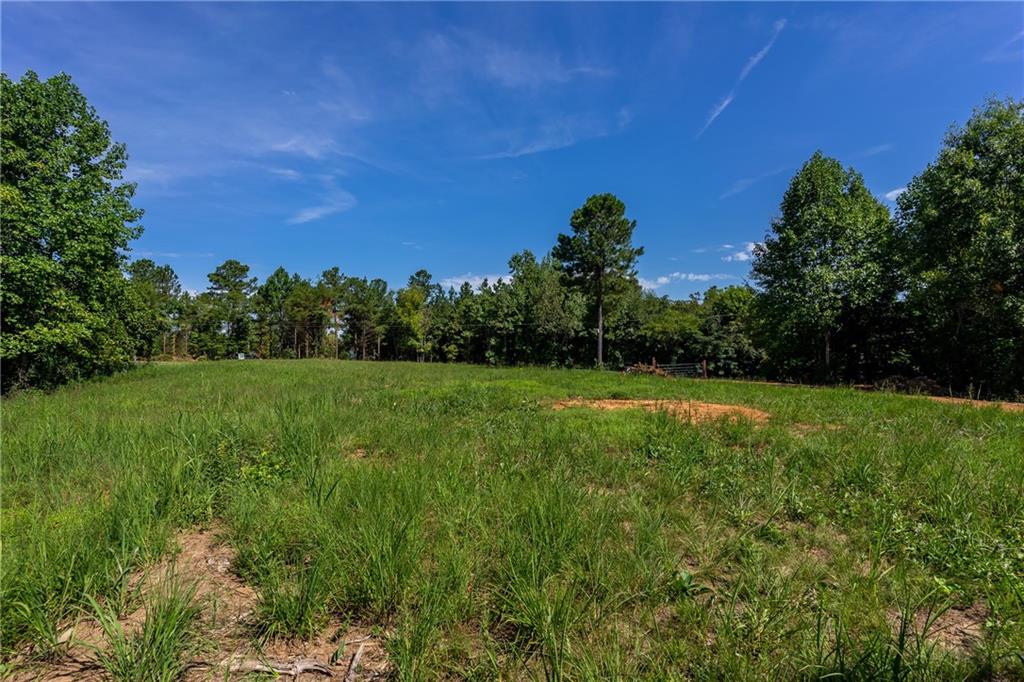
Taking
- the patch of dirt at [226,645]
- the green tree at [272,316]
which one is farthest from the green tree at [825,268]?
the green tree at [272,316]

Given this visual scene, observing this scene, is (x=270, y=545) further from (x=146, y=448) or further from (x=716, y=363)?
(x=716, y=363)

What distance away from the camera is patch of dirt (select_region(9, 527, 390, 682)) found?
6.38ft

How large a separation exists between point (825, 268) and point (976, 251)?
→ 5.92 m

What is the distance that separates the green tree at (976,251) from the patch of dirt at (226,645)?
2052 cm

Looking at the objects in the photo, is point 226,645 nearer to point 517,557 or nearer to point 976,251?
point 517,557

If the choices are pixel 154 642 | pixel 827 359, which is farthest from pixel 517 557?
pixel 827 359

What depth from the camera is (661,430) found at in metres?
6.15

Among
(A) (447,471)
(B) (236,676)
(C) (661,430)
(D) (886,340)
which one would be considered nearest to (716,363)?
(D) (886,340)

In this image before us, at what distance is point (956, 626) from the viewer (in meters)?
2.30

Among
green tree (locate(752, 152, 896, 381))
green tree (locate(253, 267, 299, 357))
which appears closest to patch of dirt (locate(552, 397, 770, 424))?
green tree (locate(752, 152, 896, 381))

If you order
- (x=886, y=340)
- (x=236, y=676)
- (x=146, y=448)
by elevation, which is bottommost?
(x=236, y=676)

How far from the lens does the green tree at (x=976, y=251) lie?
551 inches

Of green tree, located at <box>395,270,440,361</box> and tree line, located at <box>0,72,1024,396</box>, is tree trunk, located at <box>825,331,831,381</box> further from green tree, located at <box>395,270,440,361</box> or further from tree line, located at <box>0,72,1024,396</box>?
green tree, located at <box>395,270,440,361</box>

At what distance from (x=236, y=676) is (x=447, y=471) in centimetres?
237
